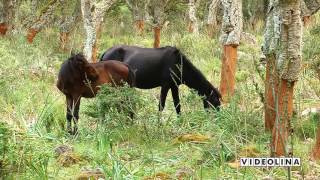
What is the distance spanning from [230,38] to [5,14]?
11033mm

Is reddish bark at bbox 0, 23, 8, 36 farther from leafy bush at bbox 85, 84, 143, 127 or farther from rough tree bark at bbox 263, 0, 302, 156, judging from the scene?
rough tree bark at bbox 263, 0, 302, 156

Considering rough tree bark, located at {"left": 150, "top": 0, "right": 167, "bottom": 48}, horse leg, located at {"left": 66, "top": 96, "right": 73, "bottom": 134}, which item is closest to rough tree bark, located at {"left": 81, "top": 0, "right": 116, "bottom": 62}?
horse leg, located at {"left": 66, "top": 96, "right": 73, "bottom": 134}

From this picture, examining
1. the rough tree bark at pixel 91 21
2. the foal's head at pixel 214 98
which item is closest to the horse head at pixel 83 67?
the foal's head at pixel 214 98

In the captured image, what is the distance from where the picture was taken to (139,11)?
3064cm

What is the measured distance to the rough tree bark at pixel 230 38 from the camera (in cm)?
1059

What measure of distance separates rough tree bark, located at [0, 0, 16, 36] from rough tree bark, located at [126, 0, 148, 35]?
1017cm

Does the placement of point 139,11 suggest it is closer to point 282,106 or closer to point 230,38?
point 230,38

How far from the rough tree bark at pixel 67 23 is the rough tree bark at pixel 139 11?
27.0 feet

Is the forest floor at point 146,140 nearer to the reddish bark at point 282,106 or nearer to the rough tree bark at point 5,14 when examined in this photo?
the reddish bark at point 282,106

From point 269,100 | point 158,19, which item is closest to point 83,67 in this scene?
point 269,100

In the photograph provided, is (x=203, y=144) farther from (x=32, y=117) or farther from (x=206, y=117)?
(x=32, y=117)

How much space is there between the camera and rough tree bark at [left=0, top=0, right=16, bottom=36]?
19.6 metres

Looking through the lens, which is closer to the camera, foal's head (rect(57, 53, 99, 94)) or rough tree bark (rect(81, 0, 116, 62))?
foal's head (rect(57, 53, 99, 94))

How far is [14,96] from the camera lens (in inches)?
387
